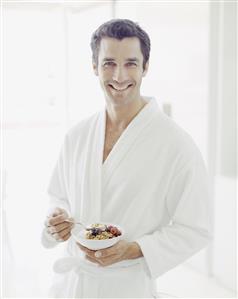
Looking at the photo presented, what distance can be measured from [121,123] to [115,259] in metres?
0.41

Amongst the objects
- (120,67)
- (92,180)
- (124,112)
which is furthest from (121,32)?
(92,180)

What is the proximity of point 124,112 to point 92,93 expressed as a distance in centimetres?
201

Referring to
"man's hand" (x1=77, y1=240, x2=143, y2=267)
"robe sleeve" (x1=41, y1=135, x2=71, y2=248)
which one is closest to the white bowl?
"man's hand" (x1=77, y1=240, x2=143, y2=267)

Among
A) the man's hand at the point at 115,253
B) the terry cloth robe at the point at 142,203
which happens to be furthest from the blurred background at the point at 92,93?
the man's hand at the point at 115,253

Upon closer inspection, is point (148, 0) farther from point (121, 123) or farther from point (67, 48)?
point (121, 123)

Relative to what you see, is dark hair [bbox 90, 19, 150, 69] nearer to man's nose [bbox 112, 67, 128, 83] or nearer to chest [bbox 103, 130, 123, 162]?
man's nose [bbox 112, 67, 128, 83]

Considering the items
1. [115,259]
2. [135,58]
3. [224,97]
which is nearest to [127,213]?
[115,259]

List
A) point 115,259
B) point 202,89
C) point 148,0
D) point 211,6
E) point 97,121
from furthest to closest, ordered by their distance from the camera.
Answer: point 148,0
point 202,89
point 211,6
point 97,121
point 115,259

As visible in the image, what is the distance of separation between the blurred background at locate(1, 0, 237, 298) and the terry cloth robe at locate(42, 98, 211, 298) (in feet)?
4.14

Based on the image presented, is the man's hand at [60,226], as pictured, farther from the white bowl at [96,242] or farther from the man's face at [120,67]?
the man's face at [120,67]

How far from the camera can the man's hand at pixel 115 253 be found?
3.56 feet

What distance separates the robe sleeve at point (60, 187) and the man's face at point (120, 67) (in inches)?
11.2

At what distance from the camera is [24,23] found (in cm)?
271

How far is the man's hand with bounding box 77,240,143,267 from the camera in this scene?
1.08 meters
